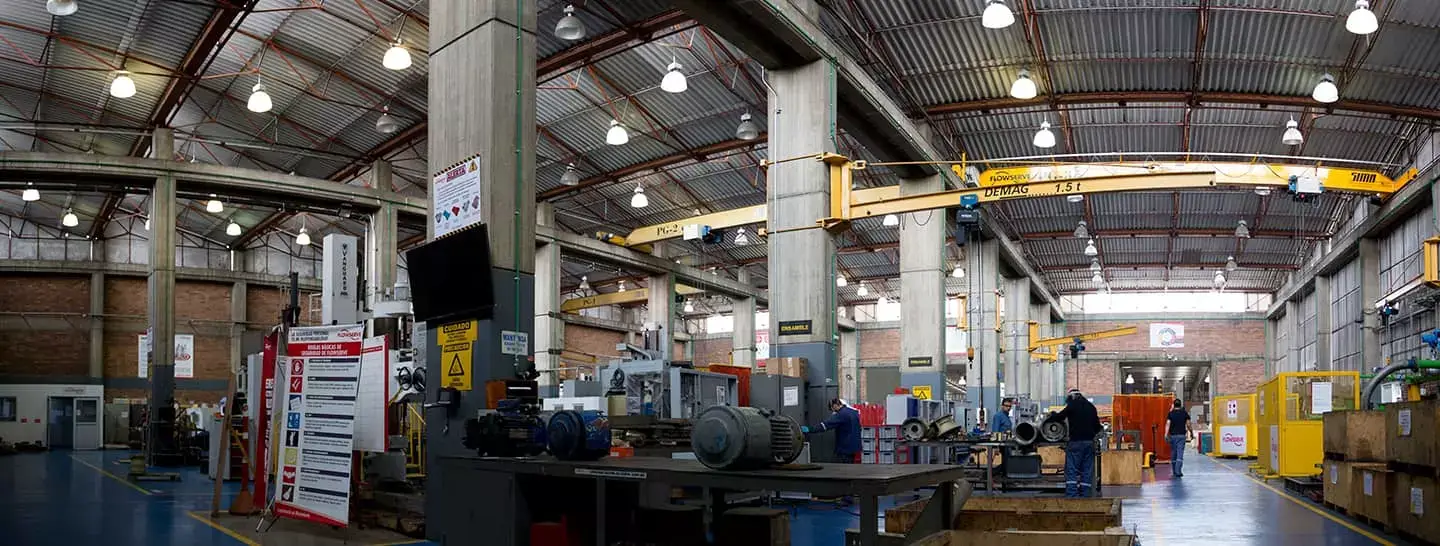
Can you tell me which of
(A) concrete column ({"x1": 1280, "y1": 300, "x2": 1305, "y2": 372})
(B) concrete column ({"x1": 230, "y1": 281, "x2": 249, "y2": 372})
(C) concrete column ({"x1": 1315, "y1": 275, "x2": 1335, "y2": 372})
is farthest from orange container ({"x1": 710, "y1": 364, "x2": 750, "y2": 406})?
(A) concrete column ({"x1": 1280, "y1": 300, "x2": 1305, "y2": 372})

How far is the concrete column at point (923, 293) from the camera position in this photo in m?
24.7

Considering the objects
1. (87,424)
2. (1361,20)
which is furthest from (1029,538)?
(87,424)

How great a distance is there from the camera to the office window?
33.8 meters

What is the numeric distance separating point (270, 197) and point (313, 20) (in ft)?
23.3

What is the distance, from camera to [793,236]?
17.5 meters

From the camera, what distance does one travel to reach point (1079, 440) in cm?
1473

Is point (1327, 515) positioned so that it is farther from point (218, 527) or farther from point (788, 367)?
point (218, 527)

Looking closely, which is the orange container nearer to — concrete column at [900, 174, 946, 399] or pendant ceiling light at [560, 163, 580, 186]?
concrete column at [900, 174, 946, 399]

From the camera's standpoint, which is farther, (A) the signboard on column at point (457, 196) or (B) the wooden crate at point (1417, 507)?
(A) the signboard on column at point (457, 196)

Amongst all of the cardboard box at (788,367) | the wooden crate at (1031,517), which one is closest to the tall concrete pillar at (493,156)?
the wooden crate at (1031,517)

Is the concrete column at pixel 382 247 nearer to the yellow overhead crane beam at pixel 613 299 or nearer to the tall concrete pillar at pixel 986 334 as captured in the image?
the yellow overhead crane beam at pixel 613 299

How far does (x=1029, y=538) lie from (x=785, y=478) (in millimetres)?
1737

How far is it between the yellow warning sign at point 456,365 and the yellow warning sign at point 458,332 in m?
0.04

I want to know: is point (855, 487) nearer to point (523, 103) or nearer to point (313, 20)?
point (523, 103)
